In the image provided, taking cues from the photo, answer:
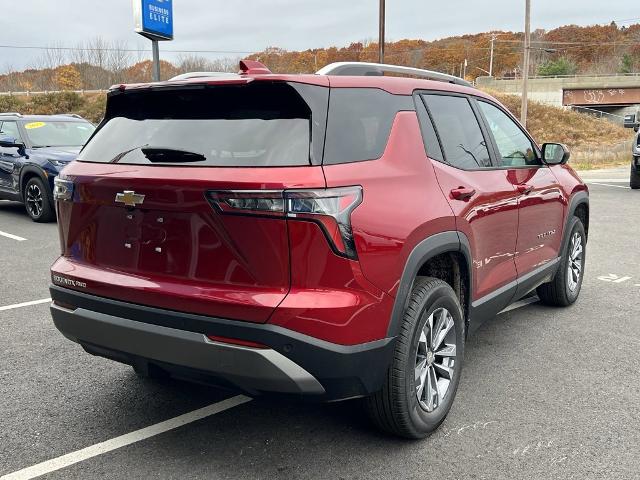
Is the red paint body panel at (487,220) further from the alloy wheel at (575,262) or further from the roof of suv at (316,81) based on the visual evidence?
the alloy wheel at (575,262)

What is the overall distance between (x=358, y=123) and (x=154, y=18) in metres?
11.3

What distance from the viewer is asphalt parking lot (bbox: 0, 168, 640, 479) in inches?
108

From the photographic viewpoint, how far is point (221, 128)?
263 cm

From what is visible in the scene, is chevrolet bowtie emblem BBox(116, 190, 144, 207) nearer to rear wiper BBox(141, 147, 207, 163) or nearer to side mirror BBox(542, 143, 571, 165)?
rear wiper BBox(141, 147, 207, 163)

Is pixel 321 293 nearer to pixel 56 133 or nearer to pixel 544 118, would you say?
pixel 56 133

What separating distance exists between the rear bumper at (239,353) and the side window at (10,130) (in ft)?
29.6

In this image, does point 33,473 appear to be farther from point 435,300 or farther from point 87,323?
point 435,300

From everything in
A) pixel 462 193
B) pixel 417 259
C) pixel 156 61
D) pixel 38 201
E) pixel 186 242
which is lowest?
pixel 38 201

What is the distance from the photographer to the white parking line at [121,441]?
106 inches

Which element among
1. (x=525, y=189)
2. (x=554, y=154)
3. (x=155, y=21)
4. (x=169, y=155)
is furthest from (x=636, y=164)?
(x=169, y=155)

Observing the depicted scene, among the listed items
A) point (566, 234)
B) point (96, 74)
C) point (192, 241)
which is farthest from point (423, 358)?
point (96, 74)

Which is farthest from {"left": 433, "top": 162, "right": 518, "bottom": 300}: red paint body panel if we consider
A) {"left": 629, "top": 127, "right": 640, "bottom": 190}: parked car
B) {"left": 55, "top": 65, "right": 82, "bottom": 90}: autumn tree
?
{"left": 55, "top": 65, "right": 82, "bottom": 90}: autumn tree

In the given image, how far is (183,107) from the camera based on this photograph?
9.09 feet

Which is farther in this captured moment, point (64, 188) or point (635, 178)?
point (635, 178)
